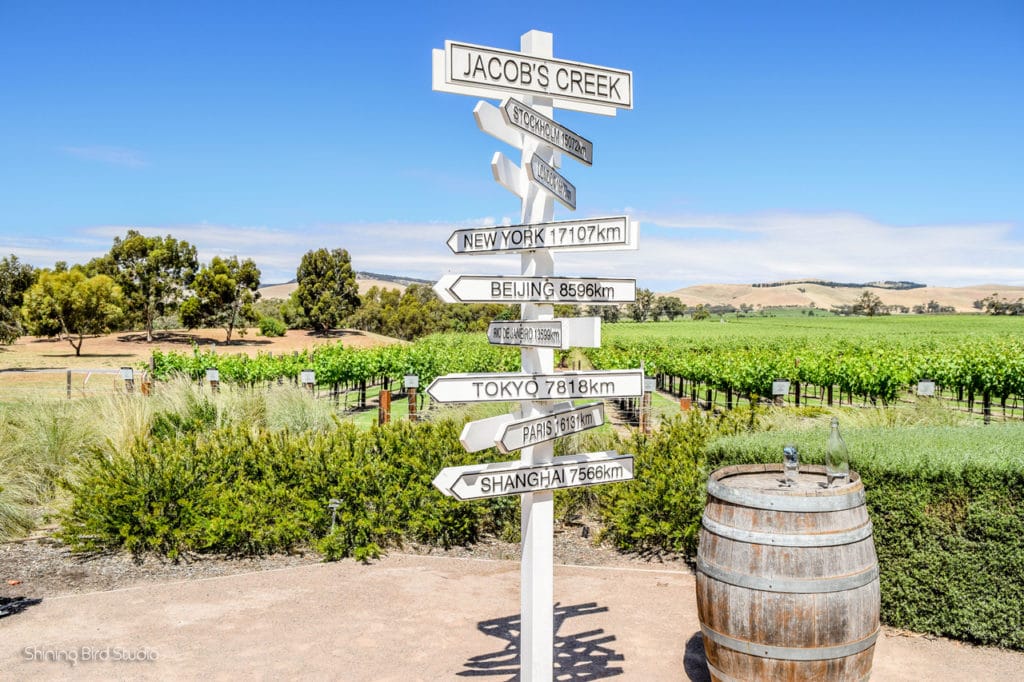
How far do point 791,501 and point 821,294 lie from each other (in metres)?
178

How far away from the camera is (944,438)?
18.0 feet

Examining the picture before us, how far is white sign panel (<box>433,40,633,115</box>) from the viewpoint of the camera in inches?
138

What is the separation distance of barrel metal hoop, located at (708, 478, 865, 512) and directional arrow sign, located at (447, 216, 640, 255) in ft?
4.38

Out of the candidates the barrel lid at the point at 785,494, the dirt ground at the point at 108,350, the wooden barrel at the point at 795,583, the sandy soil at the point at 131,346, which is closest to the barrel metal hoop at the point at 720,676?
the wooden barrel at the point at 795,583

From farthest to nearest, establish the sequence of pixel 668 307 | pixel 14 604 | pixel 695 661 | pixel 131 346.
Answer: pixel 668 307
pixel 131 346
pixel 14 604
pixel 695 661

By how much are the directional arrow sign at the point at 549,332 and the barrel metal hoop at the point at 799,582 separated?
135 centimetres

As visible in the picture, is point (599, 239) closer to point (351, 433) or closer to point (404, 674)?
point (404, 674)

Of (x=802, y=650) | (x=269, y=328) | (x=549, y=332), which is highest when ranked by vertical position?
(x=549, y=332)

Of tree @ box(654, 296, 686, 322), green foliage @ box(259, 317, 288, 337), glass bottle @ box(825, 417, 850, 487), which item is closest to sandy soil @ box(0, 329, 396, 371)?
green foliage @ box(259, 317, 288, 337)

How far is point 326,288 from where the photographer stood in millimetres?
60688

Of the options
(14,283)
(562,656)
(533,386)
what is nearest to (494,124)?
(533,386)

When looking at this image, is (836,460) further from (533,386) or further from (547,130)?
(547,130)

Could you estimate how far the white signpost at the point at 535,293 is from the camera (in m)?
3.50

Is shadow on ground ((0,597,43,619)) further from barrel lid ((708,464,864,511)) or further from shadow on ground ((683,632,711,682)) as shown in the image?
barrel lid ((708,464,864,511))
